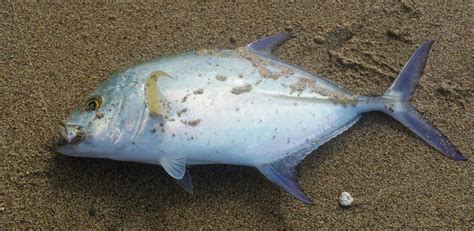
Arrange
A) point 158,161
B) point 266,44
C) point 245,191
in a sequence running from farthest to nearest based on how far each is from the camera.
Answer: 1. point 266,44
2. point 245,191
3. point 158,161

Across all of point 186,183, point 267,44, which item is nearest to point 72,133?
point 186,183

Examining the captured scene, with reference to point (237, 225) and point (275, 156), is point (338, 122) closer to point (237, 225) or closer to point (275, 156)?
point (275, 156)

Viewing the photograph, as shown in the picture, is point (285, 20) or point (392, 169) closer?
point (392, 169)

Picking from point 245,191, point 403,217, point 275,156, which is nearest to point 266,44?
point 275,156

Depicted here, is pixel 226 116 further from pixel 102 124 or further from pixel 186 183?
pixel 102 124

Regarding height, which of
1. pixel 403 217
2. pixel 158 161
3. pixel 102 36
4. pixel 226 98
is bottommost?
pixel 403 217

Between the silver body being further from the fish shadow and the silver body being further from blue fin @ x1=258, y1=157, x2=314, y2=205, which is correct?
the fish shadow

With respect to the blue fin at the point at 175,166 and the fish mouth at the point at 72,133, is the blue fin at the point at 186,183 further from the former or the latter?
the fish mouth at the point at 72,133
